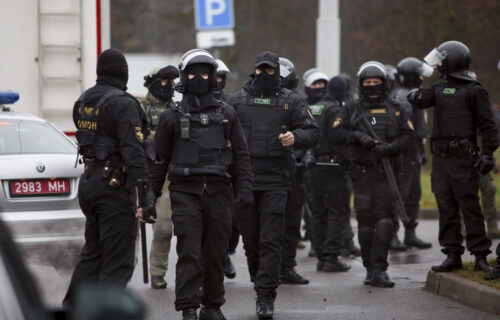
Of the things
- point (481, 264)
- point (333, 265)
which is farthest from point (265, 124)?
point (333, 265)

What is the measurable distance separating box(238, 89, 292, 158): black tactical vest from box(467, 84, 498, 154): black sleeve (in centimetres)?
162

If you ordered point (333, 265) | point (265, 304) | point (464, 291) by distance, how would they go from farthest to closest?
point (333, 265) < point (464, 291) < point (265, 304)

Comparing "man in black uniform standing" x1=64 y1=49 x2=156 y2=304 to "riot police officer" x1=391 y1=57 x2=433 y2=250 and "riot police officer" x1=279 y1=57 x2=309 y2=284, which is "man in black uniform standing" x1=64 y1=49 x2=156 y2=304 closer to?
"riot police officer" x1=279 y1=57 x2=309 y2=284

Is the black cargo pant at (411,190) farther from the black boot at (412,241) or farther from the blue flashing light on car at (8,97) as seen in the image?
the blue flashing light on car at (8,97)

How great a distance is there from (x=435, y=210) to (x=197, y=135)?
30.2ft

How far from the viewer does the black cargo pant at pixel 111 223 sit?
21.3 feet

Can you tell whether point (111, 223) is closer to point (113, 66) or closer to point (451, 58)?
point (113, 66)

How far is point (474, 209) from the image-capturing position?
27.5ft

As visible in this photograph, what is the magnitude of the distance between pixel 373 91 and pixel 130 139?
3.12 meters

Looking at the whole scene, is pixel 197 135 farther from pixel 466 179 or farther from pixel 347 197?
pixel 347 197

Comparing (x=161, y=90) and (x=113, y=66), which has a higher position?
(x=113, y=66)

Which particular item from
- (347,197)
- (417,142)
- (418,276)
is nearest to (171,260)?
(347,197)

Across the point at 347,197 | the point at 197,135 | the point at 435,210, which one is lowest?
the point at 435,210

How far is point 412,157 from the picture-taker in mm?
11508
